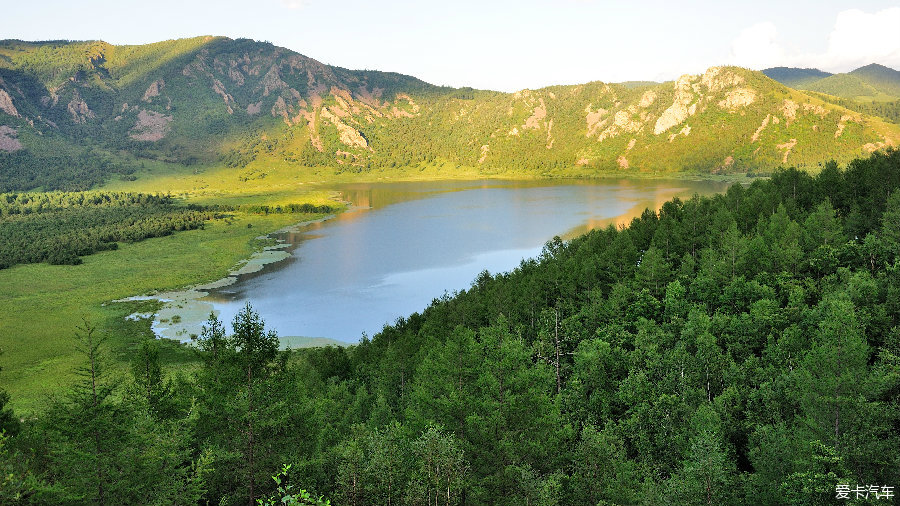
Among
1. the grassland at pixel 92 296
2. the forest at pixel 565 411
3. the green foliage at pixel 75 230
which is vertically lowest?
the grassland at pixel 92 296

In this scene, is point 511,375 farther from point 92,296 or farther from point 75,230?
point 75,230

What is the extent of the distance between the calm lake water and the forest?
3258cm

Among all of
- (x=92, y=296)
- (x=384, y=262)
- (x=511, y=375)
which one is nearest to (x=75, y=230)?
(x=92, y=296)

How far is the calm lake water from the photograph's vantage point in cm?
9119

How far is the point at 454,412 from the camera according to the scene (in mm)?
30656

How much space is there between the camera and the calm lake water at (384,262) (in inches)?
3590

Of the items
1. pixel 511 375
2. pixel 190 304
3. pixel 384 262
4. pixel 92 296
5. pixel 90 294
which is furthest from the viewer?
pixel 384 262

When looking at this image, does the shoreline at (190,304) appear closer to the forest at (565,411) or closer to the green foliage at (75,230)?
the forest at (565,411)

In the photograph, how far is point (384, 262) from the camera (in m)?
123

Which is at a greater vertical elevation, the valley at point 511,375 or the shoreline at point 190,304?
the valley at point 511,375

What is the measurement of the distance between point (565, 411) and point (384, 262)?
8614 cm

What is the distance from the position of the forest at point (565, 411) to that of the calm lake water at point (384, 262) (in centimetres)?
3258

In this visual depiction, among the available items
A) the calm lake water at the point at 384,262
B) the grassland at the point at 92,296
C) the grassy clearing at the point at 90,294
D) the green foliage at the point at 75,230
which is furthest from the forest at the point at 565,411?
the green foliage at the point at 75,230

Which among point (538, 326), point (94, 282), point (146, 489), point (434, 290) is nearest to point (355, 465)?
point (146, 489)
